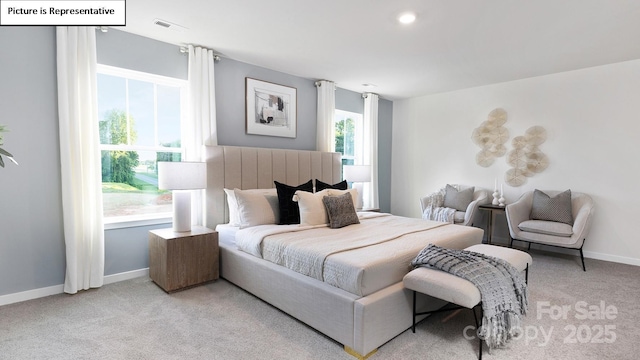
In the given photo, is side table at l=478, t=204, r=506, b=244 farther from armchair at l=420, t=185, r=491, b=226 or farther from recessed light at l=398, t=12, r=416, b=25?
recessed light at l=398, t=12, r=416, b=25

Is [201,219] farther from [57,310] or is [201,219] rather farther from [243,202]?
[57,310]

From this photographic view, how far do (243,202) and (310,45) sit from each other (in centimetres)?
185

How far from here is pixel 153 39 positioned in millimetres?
3404

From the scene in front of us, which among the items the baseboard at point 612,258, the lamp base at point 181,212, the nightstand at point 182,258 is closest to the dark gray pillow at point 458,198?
the baseboard at point 612,258

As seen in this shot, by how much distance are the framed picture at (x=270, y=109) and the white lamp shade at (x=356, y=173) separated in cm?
100

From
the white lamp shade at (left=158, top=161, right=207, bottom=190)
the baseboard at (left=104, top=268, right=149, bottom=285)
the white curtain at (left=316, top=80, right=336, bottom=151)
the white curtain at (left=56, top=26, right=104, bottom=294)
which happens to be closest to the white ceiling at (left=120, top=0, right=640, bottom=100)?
the white curtain at (left=316, top=80, right=336, bottom=151)

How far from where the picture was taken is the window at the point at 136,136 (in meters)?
3.28

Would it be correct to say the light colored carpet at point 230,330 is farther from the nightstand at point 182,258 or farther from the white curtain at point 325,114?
the white curtain at point 325,114

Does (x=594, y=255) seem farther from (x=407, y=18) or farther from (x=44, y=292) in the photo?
(x=44, y=292)

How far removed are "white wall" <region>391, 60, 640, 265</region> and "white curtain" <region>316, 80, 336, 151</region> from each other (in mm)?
2055

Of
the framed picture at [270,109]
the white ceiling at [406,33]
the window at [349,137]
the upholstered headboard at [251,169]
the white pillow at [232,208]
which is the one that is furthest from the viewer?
the window at [349,137]

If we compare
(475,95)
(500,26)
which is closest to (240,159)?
(500,26)

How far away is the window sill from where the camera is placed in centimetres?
323

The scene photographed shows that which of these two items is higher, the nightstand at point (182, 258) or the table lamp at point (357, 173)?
the table lamp at point (357, 173)
